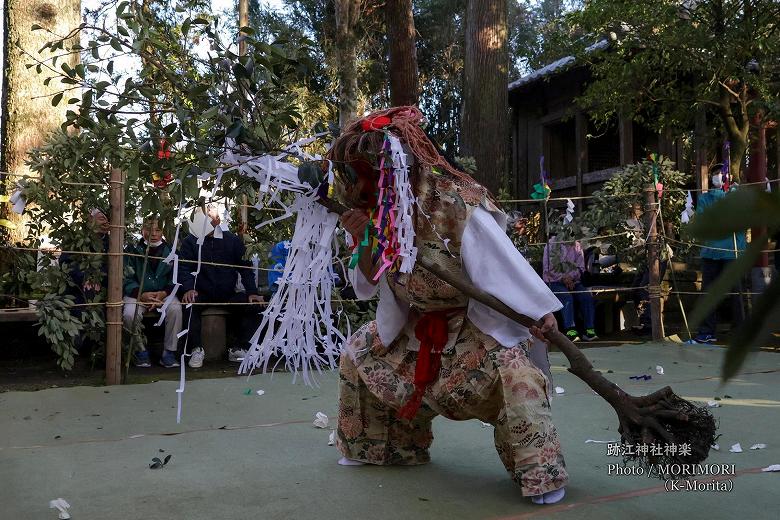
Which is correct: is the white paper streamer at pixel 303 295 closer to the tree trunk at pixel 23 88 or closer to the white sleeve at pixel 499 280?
the white sleeve at pixel 499 280

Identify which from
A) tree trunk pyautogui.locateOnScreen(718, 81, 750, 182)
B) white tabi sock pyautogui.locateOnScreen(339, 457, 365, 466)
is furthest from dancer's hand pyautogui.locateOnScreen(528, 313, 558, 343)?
tree trunk pyautogui.locateOnScreen(718, 81, 750, 182)

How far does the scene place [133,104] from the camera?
9.13 ft

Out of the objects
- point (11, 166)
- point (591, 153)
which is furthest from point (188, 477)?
point (591, 153)

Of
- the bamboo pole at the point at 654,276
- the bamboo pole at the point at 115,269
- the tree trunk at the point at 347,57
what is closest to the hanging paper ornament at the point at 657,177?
the bamboo pole at the point at 654,276

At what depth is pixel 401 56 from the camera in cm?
905

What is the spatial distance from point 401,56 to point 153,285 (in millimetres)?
4486

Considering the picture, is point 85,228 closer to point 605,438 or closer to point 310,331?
point 310,331

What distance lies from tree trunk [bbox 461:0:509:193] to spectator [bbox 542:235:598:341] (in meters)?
2.84

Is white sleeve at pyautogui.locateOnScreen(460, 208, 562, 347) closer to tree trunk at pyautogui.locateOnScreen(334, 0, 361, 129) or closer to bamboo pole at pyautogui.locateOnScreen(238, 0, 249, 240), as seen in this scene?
bamboo pole at pyautogui.locateOnScreen(238, 0, 249, 240)

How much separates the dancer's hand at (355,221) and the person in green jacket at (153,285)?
338 centimetres

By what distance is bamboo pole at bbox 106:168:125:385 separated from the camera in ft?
16.6

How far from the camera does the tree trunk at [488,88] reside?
1048cm

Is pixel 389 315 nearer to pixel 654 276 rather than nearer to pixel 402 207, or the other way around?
pixel 402 207

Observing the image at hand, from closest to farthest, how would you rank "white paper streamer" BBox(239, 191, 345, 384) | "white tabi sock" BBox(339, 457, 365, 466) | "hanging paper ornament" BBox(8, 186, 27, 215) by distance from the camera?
1. "white paper streamer" BBox(239, 191, 345, 384)
2. "white tabi sock" BBox(339, 457, 365, 466)
3. "hanging paper ornament" BBox(8, 186, 27, 215)
